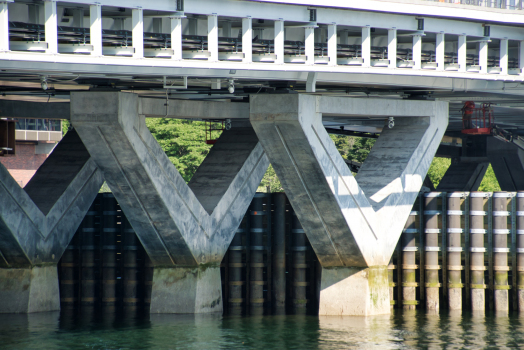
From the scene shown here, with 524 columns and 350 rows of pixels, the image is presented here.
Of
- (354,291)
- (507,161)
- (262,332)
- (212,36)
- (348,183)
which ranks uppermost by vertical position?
(507,161)

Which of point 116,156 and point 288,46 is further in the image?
point 116,156

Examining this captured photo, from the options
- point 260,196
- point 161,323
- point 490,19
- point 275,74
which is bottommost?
point 161,323

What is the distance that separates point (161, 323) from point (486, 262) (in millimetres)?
12955

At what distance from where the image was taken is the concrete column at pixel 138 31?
22297 millimetres

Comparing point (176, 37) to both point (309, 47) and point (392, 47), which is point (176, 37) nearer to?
point (309, 47)

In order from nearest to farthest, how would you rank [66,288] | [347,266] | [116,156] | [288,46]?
1. [288,46]
2. [116,156]
3. [347,266]
4. [66,288]

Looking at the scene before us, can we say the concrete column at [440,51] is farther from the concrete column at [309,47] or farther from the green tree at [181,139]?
the green tree at [181,139]

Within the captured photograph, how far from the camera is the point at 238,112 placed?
111 ft

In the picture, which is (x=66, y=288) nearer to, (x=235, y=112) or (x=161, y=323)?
(x=161, y=323)

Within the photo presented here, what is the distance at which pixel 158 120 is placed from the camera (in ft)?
240

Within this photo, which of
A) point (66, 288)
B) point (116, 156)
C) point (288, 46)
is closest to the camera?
point (288, 46)

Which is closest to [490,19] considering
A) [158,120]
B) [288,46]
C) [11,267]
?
[288,46]

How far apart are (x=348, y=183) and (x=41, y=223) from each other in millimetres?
11730

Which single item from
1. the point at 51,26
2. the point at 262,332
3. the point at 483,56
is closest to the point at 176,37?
the point at 51,26
